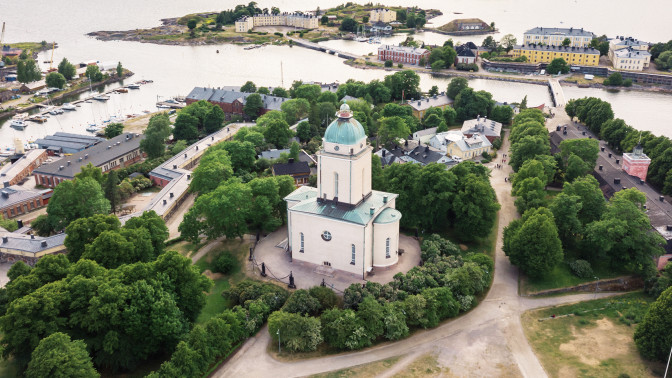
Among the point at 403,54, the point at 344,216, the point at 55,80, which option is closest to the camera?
the point at 344,216

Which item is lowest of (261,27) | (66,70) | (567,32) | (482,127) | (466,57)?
(482,127)

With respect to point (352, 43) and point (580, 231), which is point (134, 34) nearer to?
point (352, 43)

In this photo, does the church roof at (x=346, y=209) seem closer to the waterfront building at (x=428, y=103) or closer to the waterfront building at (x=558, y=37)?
the waterfront building at (x=428, y=103)

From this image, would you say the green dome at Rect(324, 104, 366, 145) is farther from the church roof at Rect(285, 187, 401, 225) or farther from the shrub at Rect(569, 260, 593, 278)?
the shrub at Rect(569, 260, 593, 278)

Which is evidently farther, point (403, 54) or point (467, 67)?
point (403, 54)

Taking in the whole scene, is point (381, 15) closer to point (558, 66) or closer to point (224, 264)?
point (558, 66)

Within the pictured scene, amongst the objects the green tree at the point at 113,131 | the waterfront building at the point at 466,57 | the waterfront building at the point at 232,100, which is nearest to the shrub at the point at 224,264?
the green tree at the point at 113,131

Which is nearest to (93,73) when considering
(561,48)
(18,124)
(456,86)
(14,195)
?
(18,124)
